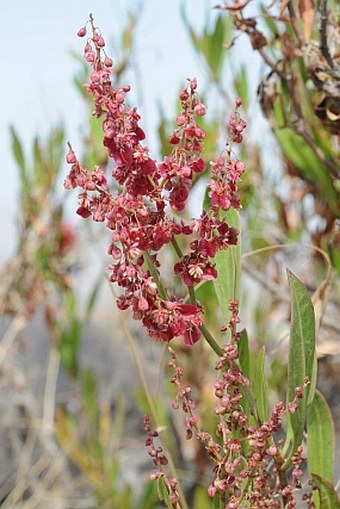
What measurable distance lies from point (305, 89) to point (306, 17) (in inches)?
4.7

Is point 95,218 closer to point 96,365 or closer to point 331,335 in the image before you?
point 331,335

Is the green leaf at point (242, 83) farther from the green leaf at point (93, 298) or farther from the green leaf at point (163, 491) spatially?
the green leaf at point (163, 491)

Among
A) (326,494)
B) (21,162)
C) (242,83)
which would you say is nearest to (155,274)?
(326,494)

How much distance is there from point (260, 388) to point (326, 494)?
0.12 metres

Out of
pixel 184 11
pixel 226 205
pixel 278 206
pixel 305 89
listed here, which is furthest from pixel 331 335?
pixel 226 205

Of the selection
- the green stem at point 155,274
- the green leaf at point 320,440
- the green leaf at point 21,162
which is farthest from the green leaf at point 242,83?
the green stem at point 155,274

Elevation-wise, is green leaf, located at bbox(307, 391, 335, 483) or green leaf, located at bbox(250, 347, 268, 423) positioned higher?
green leaf, located at bbox(250, 347, 268, 423)

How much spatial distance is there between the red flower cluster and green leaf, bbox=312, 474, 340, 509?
0.22 meters

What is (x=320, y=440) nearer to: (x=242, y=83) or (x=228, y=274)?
(x=228, y=274)

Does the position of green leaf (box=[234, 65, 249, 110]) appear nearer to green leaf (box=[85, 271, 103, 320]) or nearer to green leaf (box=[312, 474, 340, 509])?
green leaf (box=[85, 271, 103, 320])

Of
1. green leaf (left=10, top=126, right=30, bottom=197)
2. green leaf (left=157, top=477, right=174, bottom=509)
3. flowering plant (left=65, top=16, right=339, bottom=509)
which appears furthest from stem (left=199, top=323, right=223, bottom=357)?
green leaf (left=10, top=126, right=30, bottom=197)

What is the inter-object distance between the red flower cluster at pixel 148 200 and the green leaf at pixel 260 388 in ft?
0.37

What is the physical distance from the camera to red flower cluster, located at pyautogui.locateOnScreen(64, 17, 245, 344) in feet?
2.18

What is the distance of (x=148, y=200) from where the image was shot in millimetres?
703
